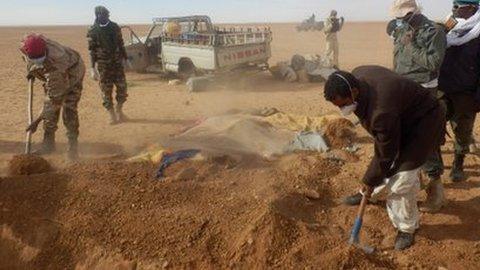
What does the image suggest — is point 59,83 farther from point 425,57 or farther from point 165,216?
point 425,57

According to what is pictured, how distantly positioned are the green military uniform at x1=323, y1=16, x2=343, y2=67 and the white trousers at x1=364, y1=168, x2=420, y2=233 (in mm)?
9158

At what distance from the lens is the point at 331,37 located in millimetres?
12523

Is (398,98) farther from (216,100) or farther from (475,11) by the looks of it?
(216,100)

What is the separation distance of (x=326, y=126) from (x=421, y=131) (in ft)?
9.78

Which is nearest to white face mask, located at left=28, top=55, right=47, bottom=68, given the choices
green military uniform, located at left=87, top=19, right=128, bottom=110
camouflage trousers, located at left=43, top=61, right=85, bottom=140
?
camouflage trousers, located at left=43, top=61, right=85, bottom=140

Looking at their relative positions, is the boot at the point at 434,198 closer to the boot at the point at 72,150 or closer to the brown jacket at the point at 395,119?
the brown jacket at the point at 395,119

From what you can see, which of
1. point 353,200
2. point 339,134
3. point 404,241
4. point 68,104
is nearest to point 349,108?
point 404,241

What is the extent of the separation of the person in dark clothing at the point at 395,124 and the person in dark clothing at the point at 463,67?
1.09 metres

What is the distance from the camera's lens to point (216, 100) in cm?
938

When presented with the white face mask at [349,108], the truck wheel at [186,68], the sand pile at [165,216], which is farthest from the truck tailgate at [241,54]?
the white face mask at [349,108]

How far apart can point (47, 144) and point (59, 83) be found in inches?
40.0

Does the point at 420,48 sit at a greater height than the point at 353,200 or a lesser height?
greater

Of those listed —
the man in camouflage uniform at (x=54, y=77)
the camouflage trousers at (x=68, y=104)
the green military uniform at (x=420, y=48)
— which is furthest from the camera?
the camouflage trousers at (x=68, y=104)

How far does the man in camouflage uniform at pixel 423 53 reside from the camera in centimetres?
396
